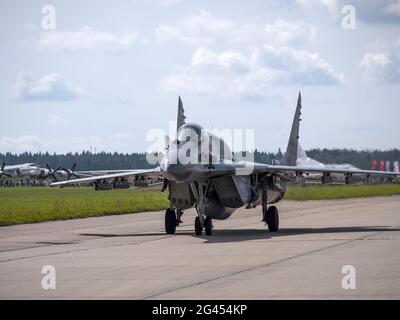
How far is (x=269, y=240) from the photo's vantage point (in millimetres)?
24438

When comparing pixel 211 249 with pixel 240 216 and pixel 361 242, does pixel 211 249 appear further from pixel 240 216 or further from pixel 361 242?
pixel 240 216

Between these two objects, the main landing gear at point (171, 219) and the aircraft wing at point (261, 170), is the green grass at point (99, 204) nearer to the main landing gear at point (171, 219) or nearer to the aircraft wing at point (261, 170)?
the main landing gear at point (171, 219)

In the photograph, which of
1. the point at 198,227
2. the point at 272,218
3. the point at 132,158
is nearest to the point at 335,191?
the point at 272,218

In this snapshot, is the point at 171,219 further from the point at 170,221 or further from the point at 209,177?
the point at 209,177

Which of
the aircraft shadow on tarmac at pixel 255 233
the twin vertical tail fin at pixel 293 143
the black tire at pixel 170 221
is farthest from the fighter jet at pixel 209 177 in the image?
the twin vertical tail fin at pixel 293 143

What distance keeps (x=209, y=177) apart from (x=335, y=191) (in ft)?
137

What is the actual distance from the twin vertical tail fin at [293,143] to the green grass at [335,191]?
23566mm

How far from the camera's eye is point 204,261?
18781 mm

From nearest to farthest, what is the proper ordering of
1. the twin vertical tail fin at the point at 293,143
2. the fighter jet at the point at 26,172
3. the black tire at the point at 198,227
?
the black tire at the point at 198,227, the twin vertical tail fin at the point at 293,143, the fighter jet at the point at 26,172

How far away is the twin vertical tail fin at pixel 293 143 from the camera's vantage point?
3409cm

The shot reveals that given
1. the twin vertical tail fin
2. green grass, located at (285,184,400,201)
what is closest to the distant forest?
green grass, located at (285,184,400,201)

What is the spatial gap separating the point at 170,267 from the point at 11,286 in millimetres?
3631

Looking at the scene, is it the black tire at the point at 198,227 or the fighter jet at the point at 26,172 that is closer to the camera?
the black tire at the point at 198,227

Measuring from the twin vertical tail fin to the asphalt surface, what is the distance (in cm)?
297
